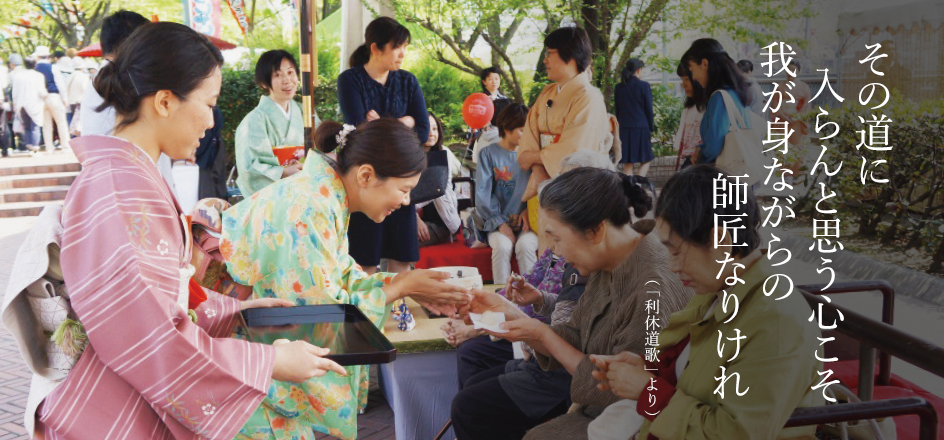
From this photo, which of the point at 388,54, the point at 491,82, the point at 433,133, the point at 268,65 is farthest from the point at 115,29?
the point at 491,82

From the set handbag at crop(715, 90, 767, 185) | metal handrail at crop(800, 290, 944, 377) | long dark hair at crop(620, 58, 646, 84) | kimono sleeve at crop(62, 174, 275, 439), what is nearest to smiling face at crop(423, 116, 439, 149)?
handbag at crop(715, 90, 767, 185)

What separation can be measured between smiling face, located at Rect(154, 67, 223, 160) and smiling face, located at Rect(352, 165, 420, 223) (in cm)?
90

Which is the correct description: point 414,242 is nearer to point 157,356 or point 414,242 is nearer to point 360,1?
point 360,1

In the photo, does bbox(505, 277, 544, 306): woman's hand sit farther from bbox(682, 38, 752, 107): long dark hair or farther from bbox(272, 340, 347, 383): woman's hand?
bbox(682, 38, 752, 107): long dark hair

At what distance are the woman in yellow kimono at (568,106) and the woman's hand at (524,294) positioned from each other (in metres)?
1.19

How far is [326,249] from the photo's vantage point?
2.52 meters

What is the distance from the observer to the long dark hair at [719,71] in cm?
486

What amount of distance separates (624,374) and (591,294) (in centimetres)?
62

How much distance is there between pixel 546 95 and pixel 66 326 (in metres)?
3.48

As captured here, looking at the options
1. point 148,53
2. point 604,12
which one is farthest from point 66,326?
point 604,12

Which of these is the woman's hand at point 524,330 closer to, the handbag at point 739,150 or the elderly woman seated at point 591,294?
the elderly woman seated at point 591,294

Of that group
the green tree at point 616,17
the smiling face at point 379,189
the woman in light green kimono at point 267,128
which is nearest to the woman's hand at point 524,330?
the smiling face at point 379,189

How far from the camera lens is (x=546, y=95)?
4688 millimetres

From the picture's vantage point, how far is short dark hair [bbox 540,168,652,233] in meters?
2.45
